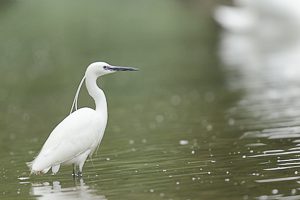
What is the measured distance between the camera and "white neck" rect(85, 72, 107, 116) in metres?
14.0

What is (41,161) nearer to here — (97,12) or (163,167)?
(163,167)

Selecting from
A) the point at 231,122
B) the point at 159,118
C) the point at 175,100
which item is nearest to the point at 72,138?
the point at 231,122

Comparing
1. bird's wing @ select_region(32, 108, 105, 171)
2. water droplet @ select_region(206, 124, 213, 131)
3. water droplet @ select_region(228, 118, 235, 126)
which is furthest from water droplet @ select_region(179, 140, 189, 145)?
bird's wing @ select_region(32, 108, 105, 171)

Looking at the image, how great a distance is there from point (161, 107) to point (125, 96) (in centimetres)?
366

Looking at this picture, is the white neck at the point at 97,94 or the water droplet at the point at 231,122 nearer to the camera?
the white neck at the point at 97,94

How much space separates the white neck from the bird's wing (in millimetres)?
188

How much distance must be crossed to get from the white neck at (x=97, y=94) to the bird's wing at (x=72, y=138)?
0.62ft

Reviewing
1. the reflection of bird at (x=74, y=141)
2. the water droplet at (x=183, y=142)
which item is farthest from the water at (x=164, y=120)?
the reflection of bird at (x=74, y=141)

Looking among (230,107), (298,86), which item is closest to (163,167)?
(230,107)

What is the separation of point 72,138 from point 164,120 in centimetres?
702

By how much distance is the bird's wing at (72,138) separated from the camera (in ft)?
43.7

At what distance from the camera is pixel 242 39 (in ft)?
181

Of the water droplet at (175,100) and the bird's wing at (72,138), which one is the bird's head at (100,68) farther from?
the water droplet at (175,100)

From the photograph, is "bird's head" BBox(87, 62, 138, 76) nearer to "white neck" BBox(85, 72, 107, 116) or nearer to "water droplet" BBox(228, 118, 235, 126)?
"white neck" BBox(85, 72, 107, 116)
